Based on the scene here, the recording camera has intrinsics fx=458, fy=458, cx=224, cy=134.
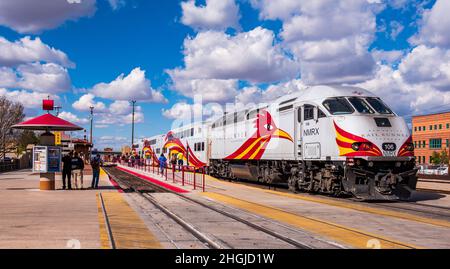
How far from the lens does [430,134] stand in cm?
10894

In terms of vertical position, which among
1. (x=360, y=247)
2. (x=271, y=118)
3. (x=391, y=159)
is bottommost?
Answer: (x=360, y=247)

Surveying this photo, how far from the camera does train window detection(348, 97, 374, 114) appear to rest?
15602 mm

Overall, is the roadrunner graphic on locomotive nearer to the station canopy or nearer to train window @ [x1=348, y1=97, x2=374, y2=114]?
train window @ [x1=348, y1=97, x2=374, y2=114]

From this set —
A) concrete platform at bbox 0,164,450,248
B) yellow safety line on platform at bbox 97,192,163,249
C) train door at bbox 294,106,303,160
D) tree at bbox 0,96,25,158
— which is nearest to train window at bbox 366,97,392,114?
train door at bbox 294,106,303,160

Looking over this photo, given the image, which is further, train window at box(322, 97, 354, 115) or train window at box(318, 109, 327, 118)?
train window at box(318, 109, 327, 118)

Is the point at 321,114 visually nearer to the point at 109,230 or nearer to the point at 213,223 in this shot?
the point at 213,223

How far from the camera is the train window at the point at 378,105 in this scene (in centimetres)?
1587

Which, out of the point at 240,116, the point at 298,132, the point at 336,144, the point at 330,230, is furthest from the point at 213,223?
the point at 240,116

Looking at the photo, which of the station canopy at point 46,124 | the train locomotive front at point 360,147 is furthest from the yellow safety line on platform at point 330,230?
the station canopy at point 46,124

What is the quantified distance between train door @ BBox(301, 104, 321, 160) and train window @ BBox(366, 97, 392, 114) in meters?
1.92

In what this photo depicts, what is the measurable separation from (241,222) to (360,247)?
139 inches
